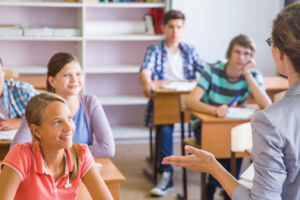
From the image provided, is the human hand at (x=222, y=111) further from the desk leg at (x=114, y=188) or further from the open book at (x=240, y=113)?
the desk leg at (x=114, y=188)

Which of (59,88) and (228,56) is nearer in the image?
(59,88)

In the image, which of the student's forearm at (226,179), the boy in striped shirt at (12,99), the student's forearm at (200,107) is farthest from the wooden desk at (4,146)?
the student's forearm at (226,179)

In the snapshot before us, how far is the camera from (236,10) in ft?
18.2

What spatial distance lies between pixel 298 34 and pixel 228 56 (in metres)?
2.34

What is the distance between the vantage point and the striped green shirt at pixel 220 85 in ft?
12.0

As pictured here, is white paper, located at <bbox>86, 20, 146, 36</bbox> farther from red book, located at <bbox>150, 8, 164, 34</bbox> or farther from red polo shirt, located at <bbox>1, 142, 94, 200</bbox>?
red polo shirt, located at <bbox>1, 142, 94, 200</bbox>

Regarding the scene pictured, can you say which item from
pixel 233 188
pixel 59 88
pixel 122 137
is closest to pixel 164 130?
pixel 122 137

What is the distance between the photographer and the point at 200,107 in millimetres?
3561

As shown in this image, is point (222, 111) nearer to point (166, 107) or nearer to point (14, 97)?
point (166, 107)

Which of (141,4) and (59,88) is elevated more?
(141,4)

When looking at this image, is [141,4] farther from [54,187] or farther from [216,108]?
[54,187]

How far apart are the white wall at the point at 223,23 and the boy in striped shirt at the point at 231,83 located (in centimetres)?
183

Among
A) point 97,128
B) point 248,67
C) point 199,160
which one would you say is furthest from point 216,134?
point 199,160

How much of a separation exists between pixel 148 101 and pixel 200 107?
39.8 inches
